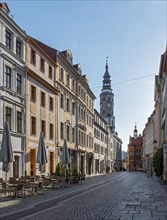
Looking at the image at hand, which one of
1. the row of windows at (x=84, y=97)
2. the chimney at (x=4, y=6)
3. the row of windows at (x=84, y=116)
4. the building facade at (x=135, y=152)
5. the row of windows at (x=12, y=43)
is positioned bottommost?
the building facade at (x=135, y=152)

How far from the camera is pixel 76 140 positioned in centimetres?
4562

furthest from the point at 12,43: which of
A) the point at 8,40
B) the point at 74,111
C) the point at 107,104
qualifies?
the point at 107,104

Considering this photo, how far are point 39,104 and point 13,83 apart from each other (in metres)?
6.04

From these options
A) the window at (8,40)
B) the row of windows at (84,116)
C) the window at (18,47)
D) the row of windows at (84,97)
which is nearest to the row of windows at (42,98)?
the window at (18,47)

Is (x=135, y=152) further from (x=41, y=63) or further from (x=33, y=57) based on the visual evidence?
(x=33, y=57)

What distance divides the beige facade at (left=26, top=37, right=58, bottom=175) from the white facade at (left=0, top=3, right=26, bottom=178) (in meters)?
1.07

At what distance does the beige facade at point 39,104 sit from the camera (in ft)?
94.6

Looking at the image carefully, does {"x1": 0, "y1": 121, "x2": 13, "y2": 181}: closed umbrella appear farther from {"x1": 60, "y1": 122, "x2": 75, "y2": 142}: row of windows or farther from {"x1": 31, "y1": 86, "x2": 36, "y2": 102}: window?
{"x1": 60, "y1": 122, "x2": 75, "y2": 142}: row of windows

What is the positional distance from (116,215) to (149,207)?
2560mm

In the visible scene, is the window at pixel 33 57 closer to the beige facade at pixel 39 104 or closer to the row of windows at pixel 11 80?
the beige facade at pixel 39 104

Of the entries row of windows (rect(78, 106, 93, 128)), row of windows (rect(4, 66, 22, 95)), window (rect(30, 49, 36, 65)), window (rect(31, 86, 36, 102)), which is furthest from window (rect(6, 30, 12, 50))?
row of windows (rect(78, 106, 93, 128))

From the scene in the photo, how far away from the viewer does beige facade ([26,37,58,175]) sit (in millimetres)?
28828

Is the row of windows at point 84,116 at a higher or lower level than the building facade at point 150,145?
higher

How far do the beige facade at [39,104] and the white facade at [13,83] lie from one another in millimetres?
1069
